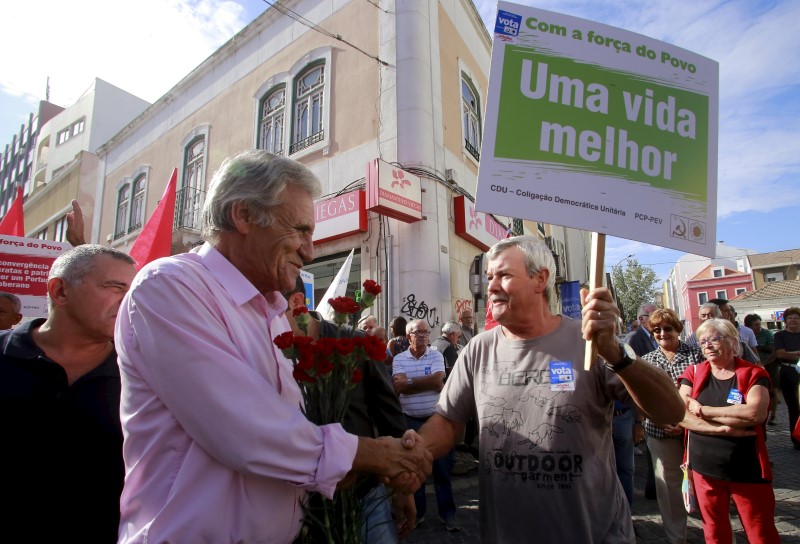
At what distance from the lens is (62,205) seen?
22438 mm

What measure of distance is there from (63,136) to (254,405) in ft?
122

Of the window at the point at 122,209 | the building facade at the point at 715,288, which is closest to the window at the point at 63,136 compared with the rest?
the window at the point at 122,209

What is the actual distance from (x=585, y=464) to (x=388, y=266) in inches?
300

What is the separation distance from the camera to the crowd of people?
1169mm

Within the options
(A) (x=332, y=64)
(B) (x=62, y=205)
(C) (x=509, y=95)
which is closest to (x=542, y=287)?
(C) (x=509, y=95)

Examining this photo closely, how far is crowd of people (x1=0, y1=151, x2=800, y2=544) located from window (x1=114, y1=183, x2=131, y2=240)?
18.5m

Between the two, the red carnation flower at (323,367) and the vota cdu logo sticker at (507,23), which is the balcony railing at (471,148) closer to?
the vota cdu logo sticker at (507,23)

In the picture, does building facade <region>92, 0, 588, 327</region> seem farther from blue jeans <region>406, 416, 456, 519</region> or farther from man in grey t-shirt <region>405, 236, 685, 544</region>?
man in grey t-shirt <region>405, 236, 685, 544</region>

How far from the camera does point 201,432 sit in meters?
1.13

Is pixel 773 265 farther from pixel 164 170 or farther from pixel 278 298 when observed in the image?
pixel 278 298

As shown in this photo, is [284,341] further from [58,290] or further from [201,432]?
[58,290]

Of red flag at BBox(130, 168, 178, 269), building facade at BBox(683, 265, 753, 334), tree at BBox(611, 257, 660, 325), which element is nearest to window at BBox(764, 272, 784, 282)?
building facade at BBox(683, 265, 753, 334)

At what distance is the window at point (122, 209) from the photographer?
18.1 m

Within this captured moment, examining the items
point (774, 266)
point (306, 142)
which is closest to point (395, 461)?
point (306, 142)
